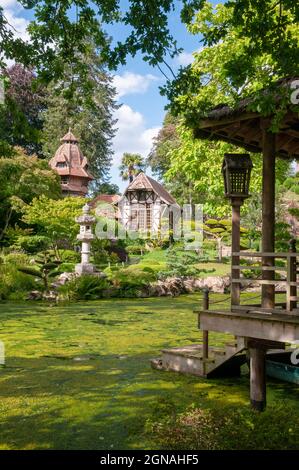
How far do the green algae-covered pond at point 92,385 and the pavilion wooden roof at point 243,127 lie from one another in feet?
13.1

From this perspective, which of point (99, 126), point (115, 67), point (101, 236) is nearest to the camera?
point (115, 67)

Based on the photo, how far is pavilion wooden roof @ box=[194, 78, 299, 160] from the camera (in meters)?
6.91

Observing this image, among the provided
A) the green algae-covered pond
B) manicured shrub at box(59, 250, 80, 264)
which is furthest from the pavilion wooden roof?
manicured shrub at box(59, 250, 80, 264)

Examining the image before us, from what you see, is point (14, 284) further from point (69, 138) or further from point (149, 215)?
point (69, 138)

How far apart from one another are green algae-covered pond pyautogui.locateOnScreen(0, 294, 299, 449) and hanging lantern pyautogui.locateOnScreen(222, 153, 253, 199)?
3.08 metres

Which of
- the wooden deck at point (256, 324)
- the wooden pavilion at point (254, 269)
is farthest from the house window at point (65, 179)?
the wooden deck at point (256, 324)

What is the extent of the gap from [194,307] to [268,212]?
11595mm

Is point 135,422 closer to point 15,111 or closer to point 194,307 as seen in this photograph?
point 15,111

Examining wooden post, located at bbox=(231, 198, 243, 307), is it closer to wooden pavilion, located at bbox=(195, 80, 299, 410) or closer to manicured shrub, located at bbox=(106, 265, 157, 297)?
wooden pavilion, located at bbox=(195, 80, 299, 410)

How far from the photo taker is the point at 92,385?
789 cm

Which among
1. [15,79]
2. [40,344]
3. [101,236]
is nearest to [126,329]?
[40,344]

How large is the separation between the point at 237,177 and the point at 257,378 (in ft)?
10.1

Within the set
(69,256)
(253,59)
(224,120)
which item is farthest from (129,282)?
(253,59)

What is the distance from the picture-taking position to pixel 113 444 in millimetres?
5512
